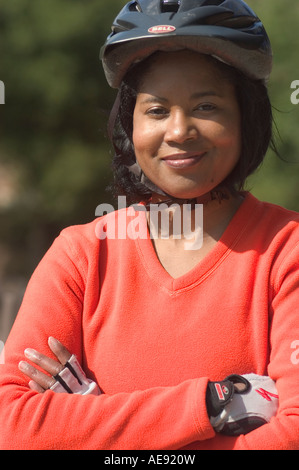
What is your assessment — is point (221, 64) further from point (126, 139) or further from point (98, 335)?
point (98, 335)

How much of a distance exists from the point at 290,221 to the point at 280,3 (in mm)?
6063

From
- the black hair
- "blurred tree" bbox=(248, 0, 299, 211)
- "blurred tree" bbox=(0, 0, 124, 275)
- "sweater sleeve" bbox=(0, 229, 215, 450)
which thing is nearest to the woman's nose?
the black hair

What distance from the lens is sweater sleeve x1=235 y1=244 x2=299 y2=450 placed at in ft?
8.89

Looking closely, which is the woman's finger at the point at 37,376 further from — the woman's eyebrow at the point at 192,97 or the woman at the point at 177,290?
the woman's eyebrow at the point at 192,97

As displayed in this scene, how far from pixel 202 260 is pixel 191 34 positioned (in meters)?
0.86

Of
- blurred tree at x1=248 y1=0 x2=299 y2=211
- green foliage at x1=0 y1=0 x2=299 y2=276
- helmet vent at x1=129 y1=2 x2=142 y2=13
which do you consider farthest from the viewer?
green foliage at x1=0 y1=0 x2=299 y2=276

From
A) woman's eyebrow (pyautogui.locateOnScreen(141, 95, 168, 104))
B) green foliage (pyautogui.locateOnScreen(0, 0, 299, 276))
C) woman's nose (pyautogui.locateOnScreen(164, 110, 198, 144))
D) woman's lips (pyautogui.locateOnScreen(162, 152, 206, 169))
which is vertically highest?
woman's eyebrow (pyautogui.locateOnScreen(141, 95, 168, 104))

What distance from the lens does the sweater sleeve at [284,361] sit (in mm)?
2711

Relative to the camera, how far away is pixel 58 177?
10.1 meters

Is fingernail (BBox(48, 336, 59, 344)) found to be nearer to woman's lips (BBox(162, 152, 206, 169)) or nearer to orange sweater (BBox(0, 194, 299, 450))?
orange sweater (BBox(0, 194, 299, 450))

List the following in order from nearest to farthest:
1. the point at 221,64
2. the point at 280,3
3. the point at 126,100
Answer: the point at 221,64 → the point at 126,100 → the point at 280,3

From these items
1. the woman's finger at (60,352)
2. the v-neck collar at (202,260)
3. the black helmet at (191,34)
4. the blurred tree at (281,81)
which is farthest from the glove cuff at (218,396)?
the blurred tree at (281,81)

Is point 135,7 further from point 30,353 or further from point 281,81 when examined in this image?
point 281,81

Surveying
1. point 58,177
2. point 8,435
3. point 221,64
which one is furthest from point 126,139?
point 58,177
